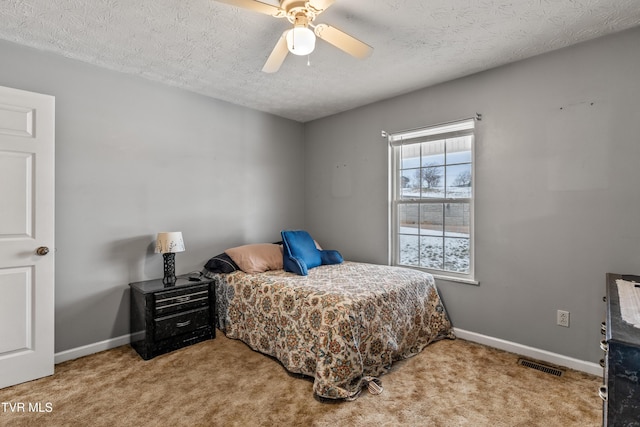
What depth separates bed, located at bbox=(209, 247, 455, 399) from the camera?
6.86 feet

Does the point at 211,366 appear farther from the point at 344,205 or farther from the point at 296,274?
the point at 344,205

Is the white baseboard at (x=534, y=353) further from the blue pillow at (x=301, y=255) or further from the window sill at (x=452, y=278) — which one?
the blue pillow at (x=301, y=255)

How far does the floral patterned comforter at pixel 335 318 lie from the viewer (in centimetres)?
209

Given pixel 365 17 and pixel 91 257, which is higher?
pixel 365 17

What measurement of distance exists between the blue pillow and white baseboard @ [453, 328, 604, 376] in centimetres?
143

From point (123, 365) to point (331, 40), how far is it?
2.79 metres

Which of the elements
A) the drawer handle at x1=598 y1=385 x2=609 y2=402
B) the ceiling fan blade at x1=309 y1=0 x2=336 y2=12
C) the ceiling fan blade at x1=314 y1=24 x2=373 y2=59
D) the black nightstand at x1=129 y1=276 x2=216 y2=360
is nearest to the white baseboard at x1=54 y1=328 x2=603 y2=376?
the black nightstand at x1=129 y1=276 x2=216 y2=360

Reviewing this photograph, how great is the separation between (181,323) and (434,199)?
2.65 metres

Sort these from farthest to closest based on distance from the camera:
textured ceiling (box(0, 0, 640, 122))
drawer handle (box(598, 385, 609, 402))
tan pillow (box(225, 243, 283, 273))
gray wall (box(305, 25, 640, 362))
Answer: tan pillow (box(225, 243, 283, 273)) → gray wall (box(305, 25, 640, 362)) → textured ceiling (box(0, 0, 640, 122)) → drawer handle (box(598, 385, 609, 402))

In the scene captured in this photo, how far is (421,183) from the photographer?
3.38m

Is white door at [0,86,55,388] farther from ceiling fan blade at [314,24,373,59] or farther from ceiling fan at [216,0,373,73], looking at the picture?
ceiling fan blade at [314,24,373,59]

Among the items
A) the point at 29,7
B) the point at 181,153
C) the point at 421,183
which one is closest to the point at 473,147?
the point at 421,183

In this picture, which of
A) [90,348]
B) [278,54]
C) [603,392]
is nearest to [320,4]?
[278,54]

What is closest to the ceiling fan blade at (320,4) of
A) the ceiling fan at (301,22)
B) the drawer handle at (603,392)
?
the ceiling fan at (301,22)
